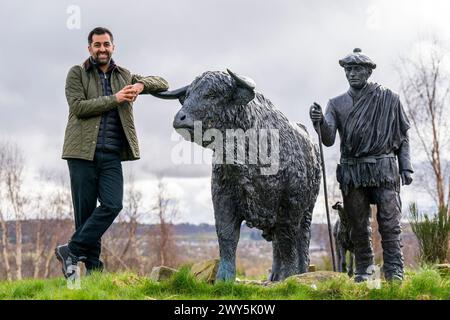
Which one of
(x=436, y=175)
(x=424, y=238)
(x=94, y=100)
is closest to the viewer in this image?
(x=94, y=100)

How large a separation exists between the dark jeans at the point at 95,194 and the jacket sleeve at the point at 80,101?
406mm

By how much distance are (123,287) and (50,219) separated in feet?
47.6

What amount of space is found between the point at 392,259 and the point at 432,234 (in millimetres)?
3999

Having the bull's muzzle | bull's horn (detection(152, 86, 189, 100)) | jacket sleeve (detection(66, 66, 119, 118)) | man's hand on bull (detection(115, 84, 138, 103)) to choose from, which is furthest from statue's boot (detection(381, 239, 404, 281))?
jacket sleeve (detection(66, 66, 119, 118))

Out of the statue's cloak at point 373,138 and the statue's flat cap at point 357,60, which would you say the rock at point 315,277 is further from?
the statue's flat cap at point 357,60

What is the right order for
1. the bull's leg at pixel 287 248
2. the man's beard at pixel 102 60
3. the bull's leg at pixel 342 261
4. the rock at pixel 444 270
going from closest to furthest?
the man's beard at pixel 102 60
the bull's leg at pixel 287 248
the rock at pixel 444 270
the bull's leg at pixel 342 261

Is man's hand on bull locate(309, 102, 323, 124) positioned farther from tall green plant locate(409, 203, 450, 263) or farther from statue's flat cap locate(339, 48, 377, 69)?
tall green plant locate(409, 203, 450, 263)

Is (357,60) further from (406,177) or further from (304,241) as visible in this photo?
(304,241)

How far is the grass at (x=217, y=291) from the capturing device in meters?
5.50

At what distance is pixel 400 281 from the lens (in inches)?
240

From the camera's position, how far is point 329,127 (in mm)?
6609

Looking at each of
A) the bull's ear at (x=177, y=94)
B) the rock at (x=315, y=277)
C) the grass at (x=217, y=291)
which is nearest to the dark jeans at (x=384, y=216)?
the grass at (x=217, y=291)
